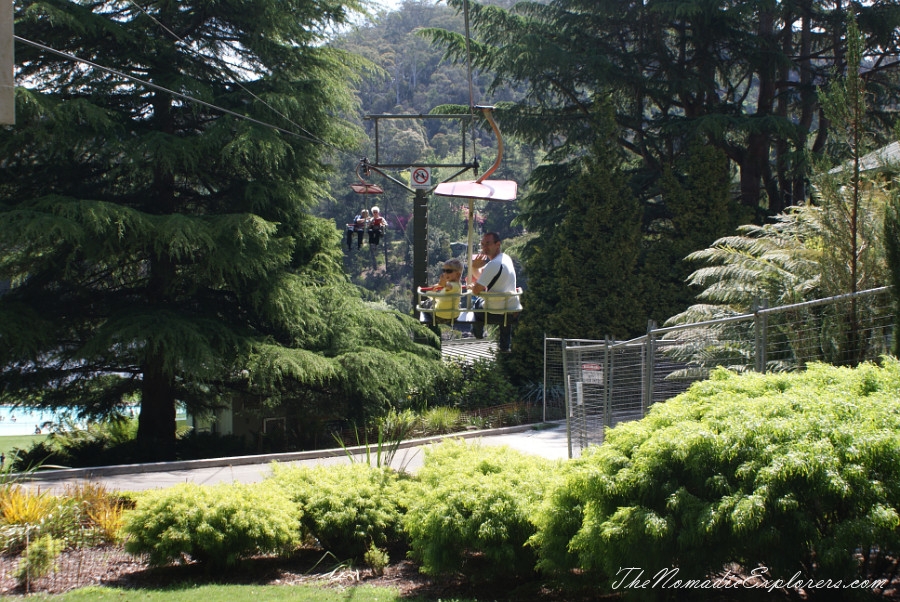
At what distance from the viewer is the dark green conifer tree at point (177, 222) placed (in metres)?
14.7

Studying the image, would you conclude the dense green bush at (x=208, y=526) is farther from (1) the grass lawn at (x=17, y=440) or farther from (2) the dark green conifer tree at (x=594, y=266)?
(1) the grass lawn at (x=17, y=440)

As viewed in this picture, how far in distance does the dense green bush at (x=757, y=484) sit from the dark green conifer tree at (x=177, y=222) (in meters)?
10.8

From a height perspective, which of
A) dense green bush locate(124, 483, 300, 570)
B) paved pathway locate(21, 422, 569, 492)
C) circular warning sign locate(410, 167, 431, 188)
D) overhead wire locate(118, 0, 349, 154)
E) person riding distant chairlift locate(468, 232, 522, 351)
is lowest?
paved pathway locate(21, 422, 569, 492)

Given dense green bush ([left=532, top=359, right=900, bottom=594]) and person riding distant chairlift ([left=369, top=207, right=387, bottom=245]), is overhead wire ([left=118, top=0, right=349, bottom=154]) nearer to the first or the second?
person riding distant chairlift ([left=369, top=207, right=387, bottom=245])

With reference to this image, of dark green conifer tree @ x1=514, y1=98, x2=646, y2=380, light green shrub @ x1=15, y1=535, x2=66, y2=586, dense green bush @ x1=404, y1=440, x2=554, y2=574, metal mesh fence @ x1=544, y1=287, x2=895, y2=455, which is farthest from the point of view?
dark green conifer tree @ x1=514, y1=98, x2=646, y2=380

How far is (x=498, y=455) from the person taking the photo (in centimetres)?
813

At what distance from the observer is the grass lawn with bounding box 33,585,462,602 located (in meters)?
6.96

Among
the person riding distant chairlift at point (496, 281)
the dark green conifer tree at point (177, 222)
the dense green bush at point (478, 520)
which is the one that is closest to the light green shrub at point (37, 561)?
the dense green bush at point (478, 520)

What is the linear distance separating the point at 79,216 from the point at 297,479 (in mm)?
7976

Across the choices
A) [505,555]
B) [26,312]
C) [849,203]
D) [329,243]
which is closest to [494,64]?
[329,243]

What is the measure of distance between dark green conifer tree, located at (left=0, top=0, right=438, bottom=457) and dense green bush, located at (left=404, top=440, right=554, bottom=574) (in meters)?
8.70

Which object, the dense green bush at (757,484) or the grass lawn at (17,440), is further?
the grass lawn at (17,440)

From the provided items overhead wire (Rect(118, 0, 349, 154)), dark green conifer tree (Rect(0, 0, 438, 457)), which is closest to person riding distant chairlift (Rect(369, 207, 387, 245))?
dark green conifer tree (Rect(0, 0, 438, 457))

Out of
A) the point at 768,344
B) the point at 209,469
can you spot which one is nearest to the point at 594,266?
the point at 209,469
